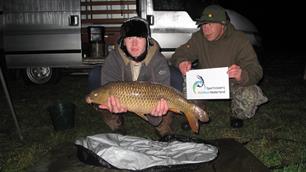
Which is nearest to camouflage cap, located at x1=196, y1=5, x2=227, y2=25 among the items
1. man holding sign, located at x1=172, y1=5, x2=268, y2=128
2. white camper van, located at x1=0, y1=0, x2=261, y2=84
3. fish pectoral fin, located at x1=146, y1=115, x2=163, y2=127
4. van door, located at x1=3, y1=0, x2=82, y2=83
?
man holding sign, located at x1=172, y1=5, x2=268, y2=128

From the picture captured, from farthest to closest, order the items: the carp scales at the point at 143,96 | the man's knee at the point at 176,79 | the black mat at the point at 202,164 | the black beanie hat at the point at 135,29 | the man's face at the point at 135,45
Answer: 1. the man's knee at the point at 176,79
2. the man's face at the point at 135,45
3. the black beanie hat at the point at 135,29
4. the carp scales at the point at 143,96
5. the black mat at the point at 202,164

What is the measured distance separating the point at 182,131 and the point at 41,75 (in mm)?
4996

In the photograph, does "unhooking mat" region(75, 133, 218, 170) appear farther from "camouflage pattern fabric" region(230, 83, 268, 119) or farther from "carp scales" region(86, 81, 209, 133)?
"camouflage pattern fabric" region(230, 83, 268, 119)

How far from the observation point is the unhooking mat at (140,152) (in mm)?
3742

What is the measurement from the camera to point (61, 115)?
18.4 feet

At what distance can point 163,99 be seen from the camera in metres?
4.18

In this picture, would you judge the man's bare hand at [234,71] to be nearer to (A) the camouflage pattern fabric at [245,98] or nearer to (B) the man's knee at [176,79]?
(A) the camouflage pattern fabric at [245,98]

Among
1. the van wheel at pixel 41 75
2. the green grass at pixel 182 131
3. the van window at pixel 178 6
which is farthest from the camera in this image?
the van wheel at pixel 41 75

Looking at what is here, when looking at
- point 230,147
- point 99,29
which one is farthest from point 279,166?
point 99,29

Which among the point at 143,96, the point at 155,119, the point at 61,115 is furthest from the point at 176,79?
the point at 61,115

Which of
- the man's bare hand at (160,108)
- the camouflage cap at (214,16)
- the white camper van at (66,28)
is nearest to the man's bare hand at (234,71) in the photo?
the camouflage cap at (214,16)

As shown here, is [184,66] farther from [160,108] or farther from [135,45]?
[160,108]

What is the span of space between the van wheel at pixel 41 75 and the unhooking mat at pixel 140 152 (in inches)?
216

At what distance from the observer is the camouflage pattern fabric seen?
5312 millimetres
